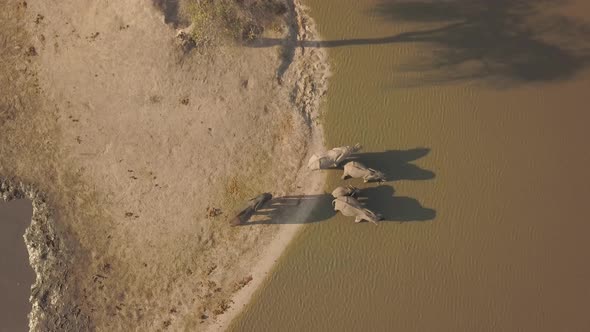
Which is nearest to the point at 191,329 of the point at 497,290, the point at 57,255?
the point at 57,255

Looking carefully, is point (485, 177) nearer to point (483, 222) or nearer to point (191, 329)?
point (483, 222)

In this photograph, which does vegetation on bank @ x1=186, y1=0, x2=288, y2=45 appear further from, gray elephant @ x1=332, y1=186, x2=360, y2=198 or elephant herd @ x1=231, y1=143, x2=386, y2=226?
gray elephant @ x1=332, y1=186, x2=360, y2=198

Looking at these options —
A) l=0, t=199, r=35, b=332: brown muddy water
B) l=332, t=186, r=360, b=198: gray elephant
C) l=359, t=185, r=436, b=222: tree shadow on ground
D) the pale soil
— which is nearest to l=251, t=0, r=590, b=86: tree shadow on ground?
l=359, t=185, r=436, b=222: tree shadow on ground

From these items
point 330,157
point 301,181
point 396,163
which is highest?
point 330,157

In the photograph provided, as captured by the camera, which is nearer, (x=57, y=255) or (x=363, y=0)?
(x=57, y=255)

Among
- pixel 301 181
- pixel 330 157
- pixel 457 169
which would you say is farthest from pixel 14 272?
pixel 457 169

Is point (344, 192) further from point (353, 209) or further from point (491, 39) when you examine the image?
point (491, 39)

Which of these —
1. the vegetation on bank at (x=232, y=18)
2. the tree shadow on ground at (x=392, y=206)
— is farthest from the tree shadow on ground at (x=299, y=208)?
the vegetation on bank at (x=232, y=18)
